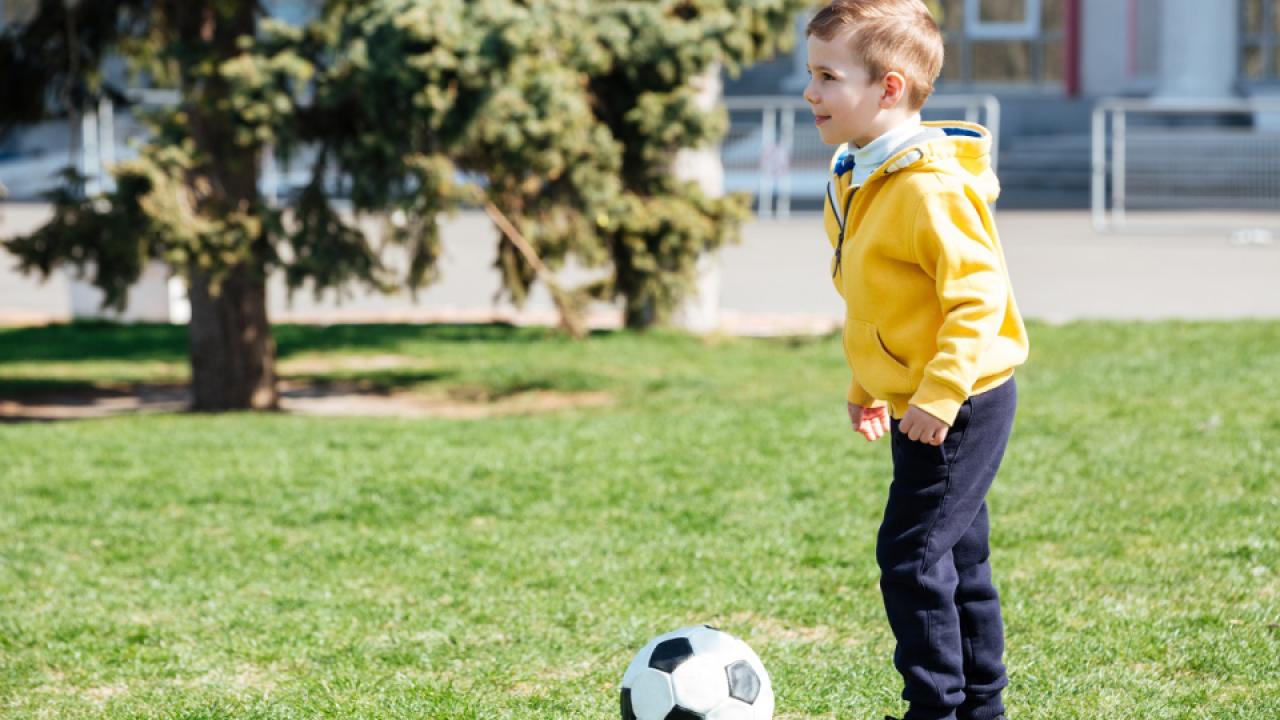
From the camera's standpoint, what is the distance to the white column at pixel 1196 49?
24031 millimetres

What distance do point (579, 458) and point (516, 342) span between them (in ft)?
17.3

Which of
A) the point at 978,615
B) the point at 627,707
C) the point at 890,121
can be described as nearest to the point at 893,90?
the point at 890,121

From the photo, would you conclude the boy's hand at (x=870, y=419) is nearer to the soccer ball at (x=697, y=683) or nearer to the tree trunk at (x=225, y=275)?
the soccer ball at (x=697, y=683)

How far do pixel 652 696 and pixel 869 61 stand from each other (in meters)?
1.50

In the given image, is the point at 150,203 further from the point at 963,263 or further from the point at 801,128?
the point at 801,128

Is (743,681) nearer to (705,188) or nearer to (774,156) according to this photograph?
(705,188)

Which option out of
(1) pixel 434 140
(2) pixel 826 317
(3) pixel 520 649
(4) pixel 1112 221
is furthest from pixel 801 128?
(3) pixel 520 649

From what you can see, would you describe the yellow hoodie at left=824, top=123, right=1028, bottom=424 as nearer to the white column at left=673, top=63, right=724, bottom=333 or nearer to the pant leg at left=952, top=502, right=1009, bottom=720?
the pant leg at left=952, top=502, right=1009, bottom=720

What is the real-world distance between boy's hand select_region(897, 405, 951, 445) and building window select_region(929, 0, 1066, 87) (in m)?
27.6

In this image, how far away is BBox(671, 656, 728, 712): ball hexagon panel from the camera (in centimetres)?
321

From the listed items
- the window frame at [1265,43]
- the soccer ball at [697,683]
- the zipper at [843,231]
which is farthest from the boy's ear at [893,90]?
the window frame at [1265,43]

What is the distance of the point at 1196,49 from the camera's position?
2403 centimetres

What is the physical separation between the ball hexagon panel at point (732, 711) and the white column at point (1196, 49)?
22970 mm

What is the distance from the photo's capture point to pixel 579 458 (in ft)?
23.2
